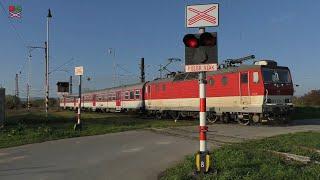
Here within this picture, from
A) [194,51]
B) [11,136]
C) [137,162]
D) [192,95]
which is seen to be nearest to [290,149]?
[137,162]

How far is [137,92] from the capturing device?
45.6 metres

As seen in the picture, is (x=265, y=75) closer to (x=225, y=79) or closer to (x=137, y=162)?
(x=225, y=79)

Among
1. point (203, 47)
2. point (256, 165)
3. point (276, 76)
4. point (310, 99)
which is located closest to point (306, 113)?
point (310, 99)

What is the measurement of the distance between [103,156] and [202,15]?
6088mm

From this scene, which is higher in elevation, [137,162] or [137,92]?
[137,92]

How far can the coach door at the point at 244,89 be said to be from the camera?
27.7 meters

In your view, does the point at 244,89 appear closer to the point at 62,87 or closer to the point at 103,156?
the point at 62,87

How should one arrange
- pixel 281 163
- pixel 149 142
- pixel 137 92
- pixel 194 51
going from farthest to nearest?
1. pixel 137 92
2. pixel 149 142
3. pixel 281 163
4. pixel 194 51

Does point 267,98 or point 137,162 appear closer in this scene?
point 137,162

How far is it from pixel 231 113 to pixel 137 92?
17.4 m

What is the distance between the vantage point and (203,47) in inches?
419

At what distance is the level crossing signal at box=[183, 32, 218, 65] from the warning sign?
0.25 metres

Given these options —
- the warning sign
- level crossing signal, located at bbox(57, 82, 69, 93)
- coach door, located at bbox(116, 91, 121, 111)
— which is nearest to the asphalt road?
the warning sign

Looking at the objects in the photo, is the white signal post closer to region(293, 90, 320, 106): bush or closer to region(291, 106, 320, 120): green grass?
region(291, 106, 320, 120): green grass
